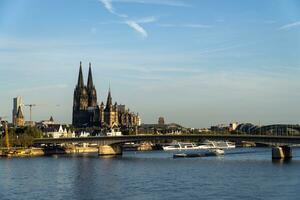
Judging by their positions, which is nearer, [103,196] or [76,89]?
[103,196]

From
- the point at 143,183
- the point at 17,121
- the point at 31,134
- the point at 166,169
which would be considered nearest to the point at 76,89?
the point at 17,121

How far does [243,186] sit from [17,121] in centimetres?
13678

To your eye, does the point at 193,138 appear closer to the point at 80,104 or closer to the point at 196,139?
the point at 196,139

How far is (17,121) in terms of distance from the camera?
16900cm

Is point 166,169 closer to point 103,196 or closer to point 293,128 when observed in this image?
point 103,196

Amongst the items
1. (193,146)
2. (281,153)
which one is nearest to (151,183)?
(281,153)

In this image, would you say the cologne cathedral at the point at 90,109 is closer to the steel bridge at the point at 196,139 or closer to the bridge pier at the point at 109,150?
the steel bridge at the point at 196,139

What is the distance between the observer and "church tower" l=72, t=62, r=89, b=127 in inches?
6324

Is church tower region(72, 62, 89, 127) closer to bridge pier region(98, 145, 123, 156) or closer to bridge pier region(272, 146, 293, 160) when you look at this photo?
bridge pier region(98, 145, 123, 156)

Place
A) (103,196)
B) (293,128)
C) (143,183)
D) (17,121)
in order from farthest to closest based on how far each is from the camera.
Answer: (17,121) → (293,128) → (143,183) → (103,196)

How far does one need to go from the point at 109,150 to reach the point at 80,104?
3074 inches

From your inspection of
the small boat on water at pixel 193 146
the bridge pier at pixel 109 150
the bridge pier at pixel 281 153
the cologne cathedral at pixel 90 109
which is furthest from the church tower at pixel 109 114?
the bridge pier at pixel 281 153

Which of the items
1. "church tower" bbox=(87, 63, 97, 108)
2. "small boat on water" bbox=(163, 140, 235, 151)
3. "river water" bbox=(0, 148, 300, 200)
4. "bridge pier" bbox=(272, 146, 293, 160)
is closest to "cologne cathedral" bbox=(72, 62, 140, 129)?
"church tower" bbox=(87, 63, 97, 108)

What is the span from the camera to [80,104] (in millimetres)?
163000
